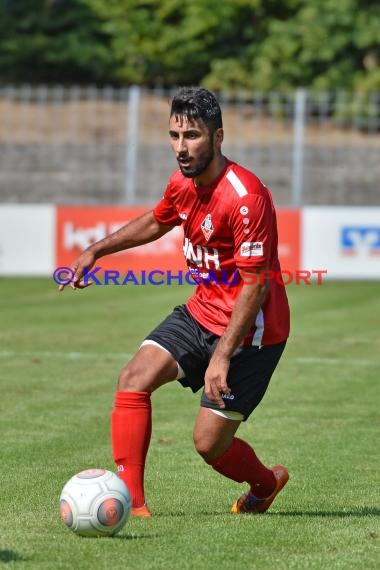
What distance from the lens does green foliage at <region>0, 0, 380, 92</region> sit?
32.5 meters

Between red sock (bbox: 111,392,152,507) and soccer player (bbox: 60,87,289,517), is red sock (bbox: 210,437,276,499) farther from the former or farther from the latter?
red sock (bbox: 111,392,152,507)

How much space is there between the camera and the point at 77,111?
28984 mm

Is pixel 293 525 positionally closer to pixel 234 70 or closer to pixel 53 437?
pixel 53 437

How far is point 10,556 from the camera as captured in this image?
17.3ft

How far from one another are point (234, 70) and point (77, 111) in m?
5.39

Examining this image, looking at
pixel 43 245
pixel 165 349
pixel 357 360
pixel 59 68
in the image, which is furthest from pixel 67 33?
pixel 165 349

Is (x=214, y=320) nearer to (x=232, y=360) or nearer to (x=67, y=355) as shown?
(x=232, y=360)

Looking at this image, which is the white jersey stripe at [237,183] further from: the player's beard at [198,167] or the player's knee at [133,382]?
the player's knee at [133,382]

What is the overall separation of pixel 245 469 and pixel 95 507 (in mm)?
1101

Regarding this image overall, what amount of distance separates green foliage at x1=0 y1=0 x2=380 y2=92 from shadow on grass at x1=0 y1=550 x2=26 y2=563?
27.5m

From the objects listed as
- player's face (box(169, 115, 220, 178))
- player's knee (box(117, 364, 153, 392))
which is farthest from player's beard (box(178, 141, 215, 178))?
player's knee (box(117, 364, 153, 392))

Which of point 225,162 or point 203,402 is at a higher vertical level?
point 225,162

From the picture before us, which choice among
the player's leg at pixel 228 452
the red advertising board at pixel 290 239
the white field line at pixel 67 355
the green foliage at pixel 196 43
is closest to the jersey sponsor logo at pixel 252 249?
the player's leg at pixel 228 452

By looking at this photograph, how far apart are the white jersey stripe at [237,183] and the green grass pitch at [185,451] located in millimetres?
1585
